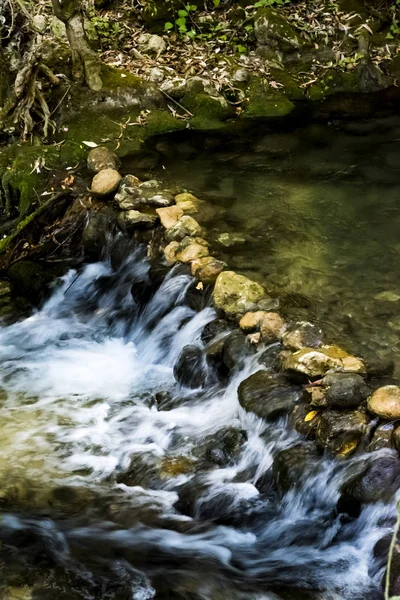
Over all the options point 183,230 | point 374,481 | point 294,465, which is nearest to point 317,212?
point 183,230

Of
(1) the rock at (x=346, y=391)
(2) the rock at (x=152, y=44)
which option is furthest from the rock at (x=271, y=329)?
(2) the rock at (x=152, y=44)

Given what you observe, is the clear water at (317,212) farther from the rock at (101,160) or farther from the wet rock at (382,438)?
the wet rock at (382,438)

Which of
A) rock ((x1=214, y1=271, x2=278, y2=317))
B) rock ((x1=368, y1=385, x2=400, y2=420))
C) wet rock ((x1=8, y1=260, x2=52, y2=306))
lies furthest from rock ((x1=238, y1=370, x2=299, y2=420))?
wet rock ((x1=8, y1=260, x2=52, y2=306))

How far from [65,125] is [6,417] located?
3.91m

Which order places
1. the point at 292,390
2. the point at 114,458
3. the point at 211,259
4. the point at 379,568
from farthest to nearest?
the point at 211,259 → the point at 114,458 → the point at 292,390 → the point at 379,568

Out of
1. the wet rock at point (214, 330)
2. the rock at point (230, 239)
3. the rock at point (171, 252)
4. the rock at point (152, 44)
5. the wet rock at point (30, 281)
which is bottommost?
the wet rock at point (30, 281)

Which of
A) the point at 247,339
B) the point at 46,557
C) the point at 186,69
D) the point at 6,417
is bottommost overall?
the point at 6,417

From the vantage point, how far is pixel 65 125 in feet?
25.2

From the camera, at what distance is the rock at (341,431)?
3.83 meters

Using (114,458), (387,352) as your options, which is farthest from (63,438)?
(387,352)

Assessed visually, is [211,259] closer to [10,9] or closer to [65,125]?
[65,125]

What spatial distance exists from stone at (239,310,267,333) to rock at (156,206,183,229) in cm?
158

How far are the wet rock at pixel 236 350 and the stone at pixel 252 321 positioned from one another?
0.07 m

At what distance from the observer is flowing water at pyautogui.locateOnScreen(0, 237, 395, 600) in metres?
3.54
